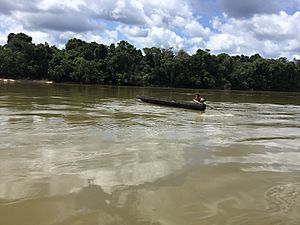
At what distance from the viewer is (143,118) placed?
23.6 meters

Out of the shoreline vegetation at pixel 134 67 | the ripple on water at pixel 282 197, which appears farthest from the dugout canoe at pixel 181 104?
the shoreline vegetation at pixel 134 67

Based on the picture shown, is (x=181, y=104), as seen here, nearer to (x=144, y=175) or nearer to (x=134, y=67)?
(x=144, y=175)

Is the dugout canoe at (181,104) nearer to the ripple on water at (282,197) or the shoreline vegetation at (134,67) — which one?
the ripple on water at (282,197)

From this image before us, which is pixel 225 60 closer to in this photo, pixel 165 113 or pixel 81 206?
pixel 165 113

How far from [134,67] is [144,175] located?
82274mm

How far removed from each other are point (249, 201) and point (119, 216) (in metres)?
2.92

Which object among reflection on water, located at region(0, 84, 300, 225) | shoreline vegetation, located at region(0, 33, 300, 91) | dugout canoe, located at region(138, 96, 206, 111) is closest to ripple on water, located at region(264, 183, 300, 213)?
reflection on water, located at region(0, 84, 300, 225)

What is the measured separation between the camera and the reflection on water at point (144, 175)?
786cm

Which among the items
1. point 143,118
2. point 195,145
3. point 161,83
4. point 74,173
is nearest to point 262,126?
→ point 143,118

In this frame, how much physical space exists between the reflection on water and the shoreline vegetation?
69.2 metres

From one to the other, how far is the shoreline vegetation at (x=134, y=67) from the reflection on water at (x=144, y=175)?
69.2 meters

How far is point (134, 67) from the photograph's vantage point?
9188cm

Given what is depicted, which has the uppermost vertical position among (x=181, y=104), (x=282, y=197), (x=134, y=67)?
(x=134, y=67)

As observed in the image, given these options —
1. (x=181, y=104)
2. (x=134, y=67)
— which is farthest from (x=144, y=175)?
(x=134, y=67)
